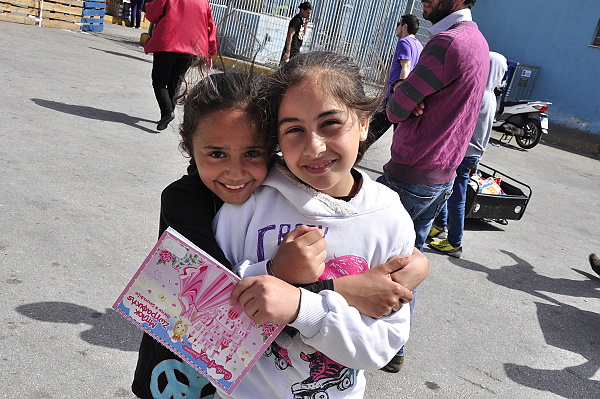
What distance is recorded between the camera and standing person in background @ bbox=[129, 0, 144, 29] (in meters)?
19.6

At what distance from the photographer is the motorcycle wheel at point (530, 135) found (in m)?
12.3

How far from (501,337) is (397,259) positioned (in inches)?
112

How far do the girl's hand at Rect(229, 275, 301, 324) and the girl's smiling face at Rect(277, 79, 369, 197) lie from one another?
29 centimetres

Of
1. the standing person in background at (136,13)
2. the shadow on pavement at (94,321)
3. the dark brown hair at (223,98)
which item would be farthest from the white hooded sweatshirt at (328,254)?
the standing person in background at (136,13)

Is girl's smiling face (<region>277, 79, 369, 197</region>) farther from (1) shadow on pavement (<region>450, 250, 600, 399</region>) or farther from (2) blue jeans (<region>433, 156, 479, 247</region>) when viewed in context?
(2) blue jeans (<region>433, 156, 479, 247</region>)

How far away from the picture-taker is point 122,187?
502 centimetres

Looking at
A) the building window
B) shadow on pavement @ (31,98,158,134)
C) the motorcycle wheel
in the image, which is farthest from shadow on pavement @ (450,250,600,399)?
the building window

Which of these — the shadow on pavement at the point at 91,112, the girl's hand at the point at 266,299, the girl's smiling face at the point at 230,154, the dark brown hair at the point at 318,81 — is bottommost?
the shadow on pavement at the point at 91,112

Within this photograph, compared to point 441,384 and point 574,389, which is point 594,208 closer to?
point 574,389

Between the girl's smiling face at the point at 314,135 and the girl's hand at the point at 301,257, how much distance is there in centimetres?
15

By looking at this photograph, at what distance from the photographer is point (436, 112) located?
3.08 meters

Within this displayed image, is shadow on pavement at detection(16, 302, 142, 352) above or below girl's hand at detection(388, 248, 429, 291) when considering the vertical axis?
below

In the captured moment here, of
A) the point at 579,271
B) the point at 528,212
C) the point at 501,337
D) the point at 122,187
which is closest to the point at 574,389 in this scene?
the point at 501,337

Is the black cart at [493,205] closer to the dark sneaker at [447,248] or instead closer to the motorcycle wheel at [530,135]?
the dark sneaker at [447,248]
